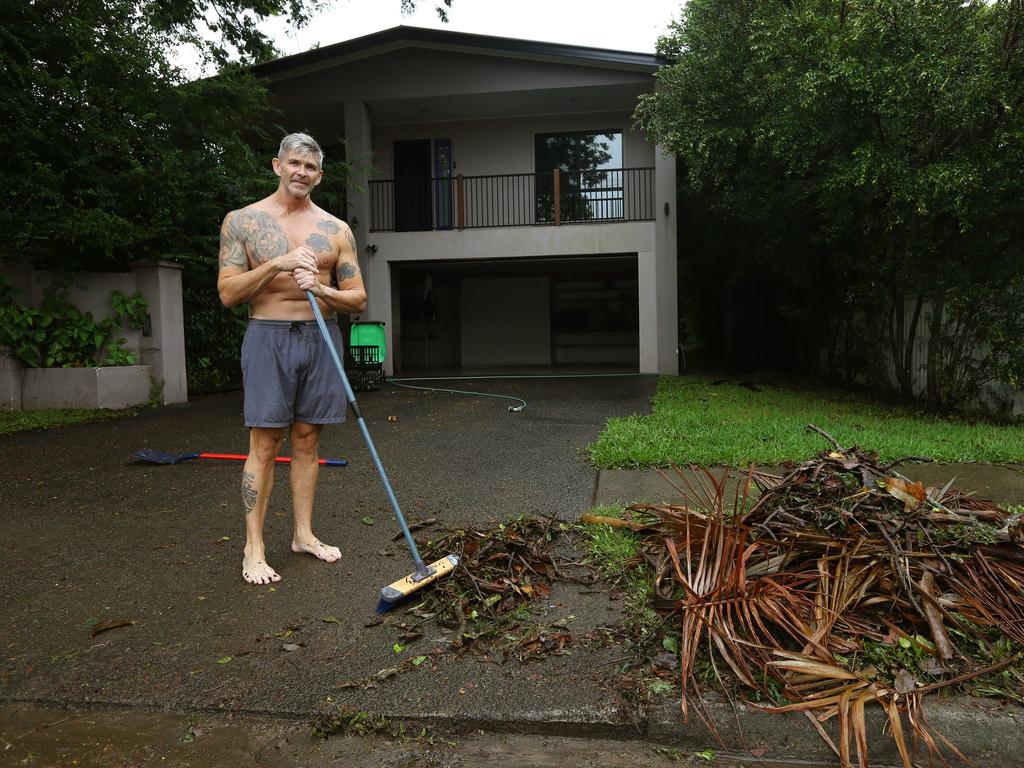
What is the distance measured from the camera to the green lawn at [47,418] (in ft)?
23.3

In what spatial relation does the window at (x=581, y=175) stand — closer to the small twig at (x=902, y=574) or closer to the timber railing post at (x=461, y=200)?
the timber railing post at (x=461, y=200)

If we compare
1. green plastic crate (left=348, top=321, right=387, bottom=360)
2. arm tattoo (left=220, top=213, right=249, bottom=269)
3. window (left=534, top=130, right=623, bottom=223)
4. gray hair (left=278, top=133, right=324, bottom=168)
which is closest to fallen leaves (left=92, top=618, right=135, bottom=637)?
arm tattoo (left=220, top=213, right=249, bottom=269)

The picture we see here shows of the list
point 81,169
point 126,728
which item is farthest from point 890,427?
point 81,169

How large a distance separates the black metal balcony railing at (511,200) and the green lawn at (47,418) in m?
7.60

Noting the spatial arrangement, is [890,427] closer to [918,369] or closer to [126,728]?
[918,369]

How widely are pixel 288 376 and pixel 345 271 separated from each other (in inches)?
22.0

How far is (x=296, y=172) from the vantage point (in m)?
3.09

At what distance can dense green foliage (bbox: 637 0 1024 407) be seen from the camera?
6367mm

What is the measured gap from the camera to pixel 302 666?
2.35 metres

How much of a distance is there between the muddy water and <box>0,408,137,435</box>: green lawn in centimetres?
595

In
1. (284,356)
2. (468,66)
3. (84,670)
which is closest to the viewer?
(84,670)

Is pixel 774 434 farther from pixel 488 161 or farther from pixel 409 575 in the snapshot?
pixel 488 161

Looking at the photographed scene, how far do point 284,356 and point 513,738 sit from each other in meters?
1.85

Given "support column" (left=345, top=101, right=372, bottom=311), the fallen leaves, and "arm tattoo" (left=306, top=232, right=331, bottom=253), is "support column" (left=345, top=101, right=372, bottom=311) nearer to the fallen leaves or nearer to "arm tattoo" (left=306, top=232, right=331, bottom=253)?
"arm tattoo" (left=306, top=232, right=331, bottom=253)
